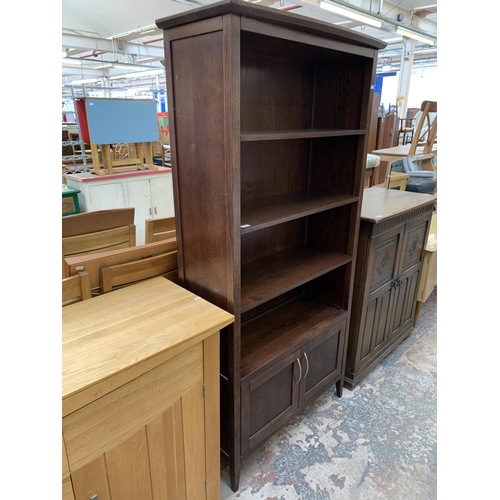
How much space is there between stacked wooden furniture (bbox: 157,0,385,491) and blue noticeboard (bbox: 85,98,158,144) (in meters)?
2.23

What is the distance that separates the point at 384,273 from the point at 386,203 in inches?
16.8

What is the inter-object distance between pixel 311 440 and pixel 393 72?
10208mm

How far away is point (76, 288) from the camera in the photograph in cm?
131

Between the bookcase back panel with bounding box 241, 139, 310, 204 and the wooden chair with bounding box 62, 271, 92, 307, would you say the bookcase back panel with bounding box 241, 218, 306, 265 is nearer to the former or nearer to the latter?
the bookcase back panel with bounding box 241, 139, 310, 204

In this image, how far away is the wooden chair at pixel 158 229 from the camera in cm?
204

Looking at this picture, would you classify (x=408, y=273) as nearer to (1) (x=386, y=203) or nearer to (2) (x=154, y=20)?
(1) (x=386, y=203)

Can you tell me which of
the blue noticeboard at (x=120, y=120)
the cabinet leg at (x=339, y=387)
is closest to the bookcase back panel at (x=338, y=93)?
the cabinet leg at (x=339, y=387)

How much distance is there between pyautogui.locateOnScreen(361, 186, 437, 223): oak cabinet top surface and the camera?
6.22ft

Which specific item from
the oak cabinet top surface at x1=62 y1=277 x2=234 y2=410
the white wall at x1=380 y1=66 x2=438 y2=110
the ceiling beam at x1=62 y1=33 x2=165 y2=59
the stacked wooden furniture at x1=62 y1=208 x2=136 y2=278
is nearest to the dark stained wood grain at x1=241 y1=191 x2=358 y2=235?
the oak cabinet top surface at x1=62 y1=277 x2=234 y2=410

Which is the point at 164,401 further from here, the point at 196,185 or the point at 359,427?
the point at 359,427

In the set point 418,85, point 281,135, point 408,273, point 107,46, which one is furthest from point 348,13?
point 418,85

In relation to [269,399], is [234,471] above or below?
below
